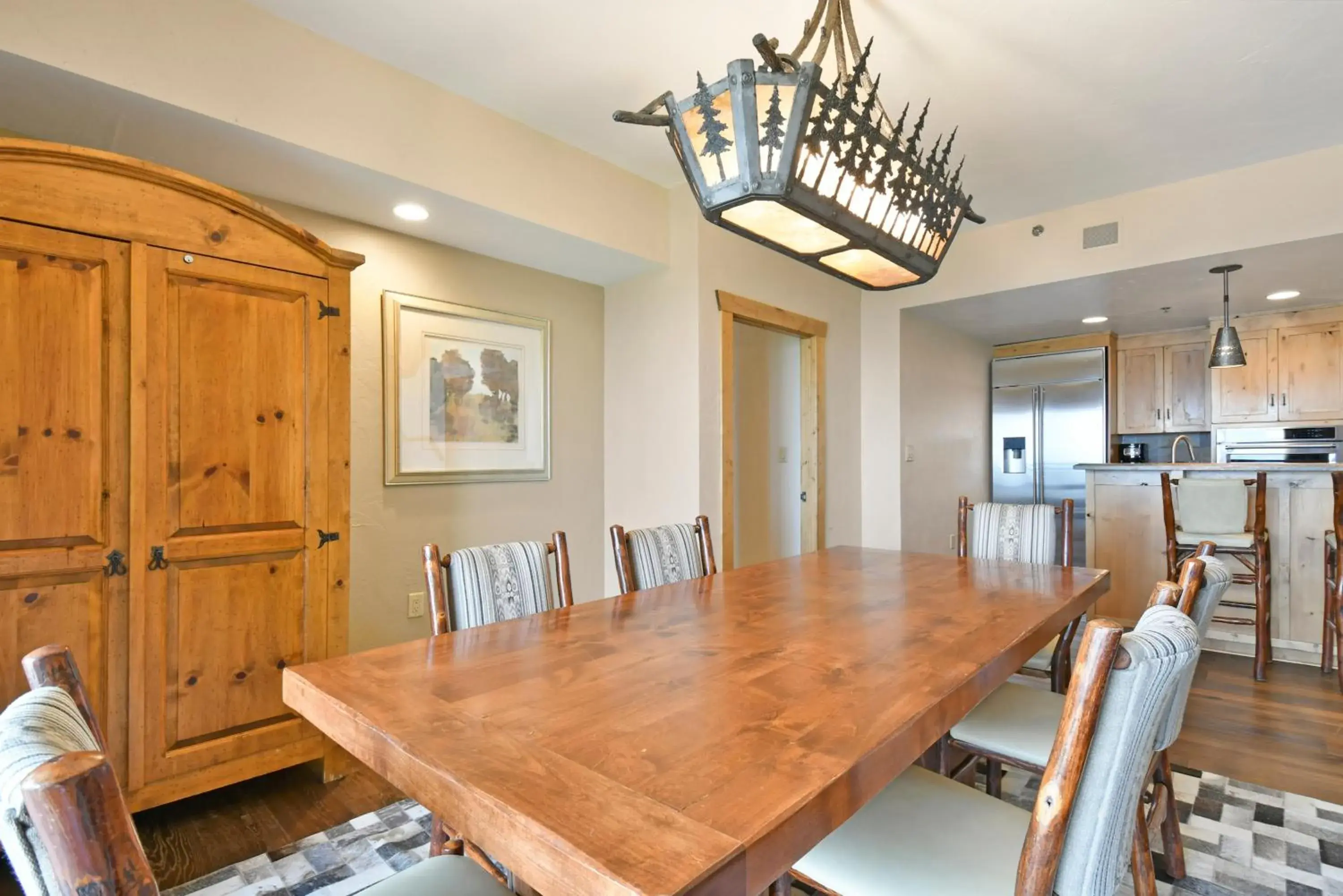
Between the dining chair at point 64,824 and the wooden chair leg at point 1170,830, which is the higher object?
the dining chair at point 64,824

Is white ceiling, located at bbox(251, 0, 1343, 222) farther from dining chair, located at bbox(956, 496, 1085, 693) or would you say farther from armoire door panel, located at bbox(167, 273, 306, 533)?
dining chair, located at bbox(956, 496, 1085, 693)

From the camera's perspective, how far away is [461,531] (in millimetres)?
3186

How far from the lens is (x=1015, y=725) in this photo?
62.7 inches

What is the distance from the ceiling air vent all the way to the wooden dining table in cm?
268

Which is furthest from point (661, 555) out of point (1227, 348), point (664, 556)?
point (1227, 348)

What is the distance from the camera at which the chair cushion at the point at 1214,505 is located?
3426mm

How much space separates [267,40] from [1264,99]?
358 cm

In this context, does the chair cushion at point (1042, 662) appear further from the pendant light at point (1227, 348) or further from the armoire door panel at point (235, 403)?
the pendant light at point (1227, 348)

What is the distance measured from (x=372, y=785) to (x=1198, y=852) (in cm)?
248

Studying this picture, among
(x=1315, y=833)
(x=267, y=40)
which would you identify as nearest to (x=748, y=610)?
(x=1315, y=833)

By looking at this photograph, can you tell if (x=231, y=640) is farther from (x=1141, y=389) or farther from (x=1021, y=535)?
(x=1141, y=389)

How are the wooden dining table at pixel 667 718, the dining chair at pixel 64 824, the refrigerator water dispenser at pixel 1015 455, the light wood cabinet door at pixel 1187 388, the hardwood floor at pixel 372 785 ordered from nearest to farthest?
the dining chair at pixel 64 824 < the wooden dining table at pixel 667 718 < the hardwood floor at pixel 372 785 < the light wood cabinet door at pixel 1187 388 < the refrigerator water dispenser at pixel 1015 455

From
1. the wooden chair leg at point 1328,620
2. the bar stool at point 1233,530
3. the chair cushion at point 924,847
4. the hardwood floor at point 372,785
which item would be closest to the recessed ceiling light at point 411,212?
the hardwood floor at point 372,785

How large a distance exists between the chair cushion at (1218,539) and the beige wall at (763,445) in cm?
212
